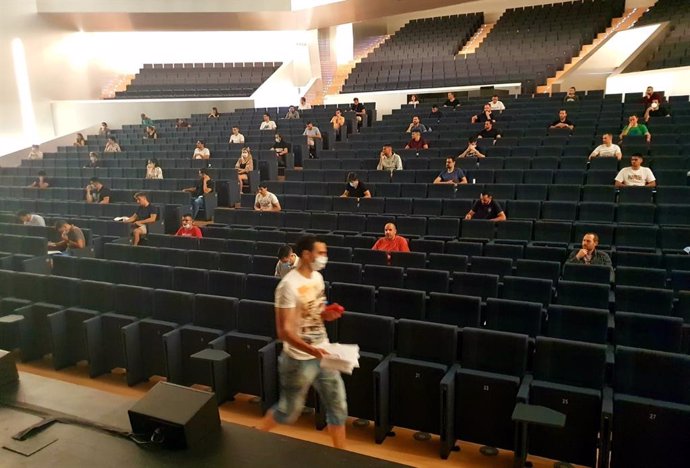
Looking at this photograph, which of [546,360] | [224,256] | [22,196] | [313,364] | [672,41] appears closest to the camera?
[313,364]

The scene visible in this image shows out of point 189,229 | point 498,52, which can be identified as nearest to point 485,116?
point 189,229

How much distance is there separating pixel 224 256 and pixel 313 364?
2875 mm

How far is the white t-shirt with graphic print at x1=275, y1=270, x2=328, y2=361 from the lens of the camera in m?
2.46

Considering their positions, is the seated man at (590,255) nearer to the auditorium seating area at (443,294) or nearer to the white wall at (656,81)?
the auditorium seating area at (443,294)

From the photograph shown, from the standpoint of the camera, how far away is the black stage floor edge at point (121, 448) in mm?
2066

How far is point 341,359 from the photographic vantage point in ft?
7.88

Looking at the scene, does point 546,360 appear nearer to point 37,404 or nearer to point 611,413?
point 611,413

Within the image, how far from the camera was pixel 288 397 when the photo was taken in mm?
2535

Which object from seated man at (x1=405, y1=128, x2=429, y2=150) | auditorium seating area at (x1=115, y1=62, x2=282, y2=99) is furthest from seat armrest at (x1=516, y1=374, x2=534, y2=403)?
auditorium seating area at (x1=115, y1=62, x2=282, y2=99)

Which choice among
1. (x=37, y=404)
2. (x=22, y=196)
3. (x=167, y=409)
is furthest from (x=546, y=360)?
(x=22, y=196)

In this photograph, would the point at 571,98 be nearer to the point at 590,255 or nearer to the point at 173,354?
the point at 590,255

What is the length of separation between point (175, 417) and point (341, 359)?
0.74m

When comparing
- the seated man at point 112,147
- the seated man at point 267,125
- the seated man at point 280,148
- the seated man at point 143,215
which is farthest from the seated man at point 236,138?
the seated man at point 143,215

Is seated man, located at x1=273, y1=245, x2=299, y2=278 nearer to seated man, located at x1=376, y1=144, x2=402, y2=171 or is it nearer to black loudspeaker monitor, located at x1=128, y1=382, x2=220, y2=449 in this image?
black loudspeaker monitor, located at x1=128, y1=382, x2=220, y2=449
